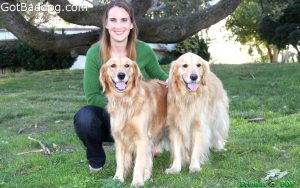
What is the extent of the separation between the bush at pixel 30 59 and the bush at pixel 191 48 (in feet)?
16.8

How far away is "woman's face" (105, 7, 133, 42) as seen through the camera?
5352 millimetres

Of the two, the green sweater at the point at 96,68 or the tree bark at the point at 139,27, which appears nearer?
the green sweater at the point at 96,68

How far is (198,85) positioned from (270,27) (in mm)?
23214

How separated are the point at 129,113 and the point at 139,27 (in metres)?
9.83

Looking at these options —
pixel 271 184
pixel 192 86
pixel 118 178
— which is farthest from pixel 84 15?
pixel 271 184

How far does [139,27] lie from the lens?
14.7 m

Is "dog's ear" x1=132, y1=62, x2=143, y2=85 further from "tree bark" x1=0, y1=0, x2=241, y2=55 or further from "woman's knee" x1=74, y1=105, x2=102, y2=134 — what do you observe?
"tree bark" x1=0, y1=0, x2=241, y2=55

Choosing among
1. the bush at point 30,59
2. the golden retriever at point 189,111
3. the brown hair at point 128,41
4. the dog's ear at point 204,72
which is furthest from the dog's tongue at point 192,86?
the bush at point 30,59

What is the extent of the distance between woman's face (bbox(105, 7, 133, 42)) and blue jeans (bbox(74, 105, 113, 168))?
Result: 2.74ft

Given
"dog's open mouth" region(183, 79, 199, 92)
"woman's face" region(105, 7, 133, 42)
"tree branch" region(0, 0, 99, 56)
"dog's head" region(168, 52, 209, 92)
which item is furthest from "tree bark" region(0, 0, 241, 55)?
"dog's open mouth" region(183, 79, 199, 92)

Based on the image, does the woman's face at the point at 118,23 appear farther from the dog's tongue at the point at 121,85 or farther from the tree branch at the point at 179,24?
the tree branch at the point at 179,24

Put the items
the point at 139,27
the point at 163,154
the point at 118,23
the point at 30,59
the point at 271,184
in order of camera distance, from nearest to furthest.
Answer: the point at 271,184 < the point at 118,23 < the point at 163,154 < the point at 139,27 < the point at 30,59

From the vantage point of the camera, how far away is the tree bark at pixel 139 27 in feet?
45.2

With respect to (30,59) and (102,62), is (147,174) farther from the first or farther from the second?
(30,59)
